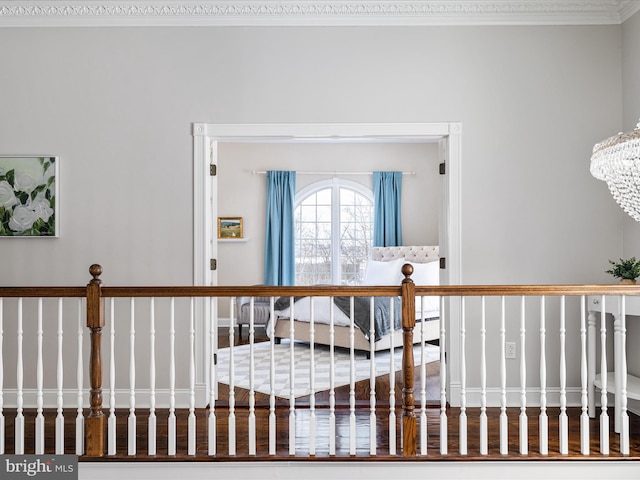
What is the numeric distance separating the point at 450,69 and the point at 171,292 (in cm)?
248

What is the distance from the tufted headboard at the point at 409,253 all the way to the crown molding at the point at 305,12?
382 cm

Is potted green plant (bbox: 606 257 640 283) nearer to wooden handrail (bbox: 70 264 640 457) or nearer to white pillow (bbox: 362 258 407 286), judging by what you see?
wooden handrail (bbox: 70 264 640 457)

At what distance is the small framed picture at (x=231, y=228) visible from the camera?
7.64 m

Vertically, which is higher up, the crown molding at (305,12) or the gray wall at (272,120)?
the crown molding at (305,12)

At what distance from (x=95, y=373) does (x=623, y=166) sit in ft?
8.83

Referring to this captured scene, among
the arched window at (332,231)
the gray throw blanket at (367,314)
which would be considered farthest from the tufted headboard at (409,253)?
the gray throw blanket at (367,314)

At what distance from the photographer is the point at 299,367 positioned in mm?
4996

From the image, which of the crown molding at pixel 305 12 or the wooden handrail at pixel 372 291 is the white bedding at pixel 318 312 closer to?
the wooden handrail at pixel 372 291

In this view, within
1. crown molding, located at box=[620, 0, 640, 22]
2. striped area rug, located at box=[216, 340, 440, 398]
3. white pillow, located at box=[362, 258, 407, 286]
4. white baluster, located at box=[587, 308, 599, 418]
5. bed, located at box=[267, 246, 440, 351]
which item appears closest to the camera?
white baluster, located at box=[587, 308, 599, 418]

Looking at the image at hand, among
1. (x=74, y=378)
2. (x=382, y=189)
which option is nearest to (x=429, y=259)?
(x=382, y=189)

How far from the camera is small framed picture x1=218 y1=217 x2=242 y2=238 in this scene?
764 cm

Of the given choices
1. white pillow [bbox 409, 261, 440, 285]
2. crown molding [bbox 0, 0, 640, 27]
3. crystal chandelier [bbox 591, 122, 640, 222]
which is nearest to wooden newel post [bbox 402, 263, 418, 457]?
crystal chandelier [bbox 591, 122, 640, 222]

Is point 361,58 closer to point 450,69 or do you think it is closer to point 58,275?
point 450,69

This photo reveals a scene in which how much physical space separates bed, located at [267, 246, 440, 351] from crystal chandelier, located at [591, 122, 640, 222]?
224cm
